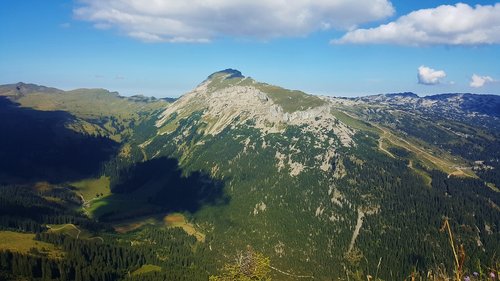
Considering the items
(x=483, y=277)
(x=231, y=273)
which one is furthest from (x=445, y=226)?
(x=231, y=273)

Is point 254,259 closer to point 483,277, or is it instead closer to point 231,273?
point 231,273

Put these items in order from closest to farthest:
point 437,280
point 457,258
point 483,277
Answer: point 457,258, point 437,280, point 483,277

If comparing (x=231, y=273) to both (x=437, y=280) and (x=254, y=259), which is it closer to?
(x=254, y=259)

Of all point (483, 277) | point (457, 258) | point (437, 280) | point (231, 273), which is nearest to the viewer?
point (457, 258)

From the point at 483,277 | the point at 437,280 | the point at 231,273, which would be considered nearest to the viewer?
the point at 437,280

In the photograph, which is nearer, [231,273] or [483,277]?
[483,277]

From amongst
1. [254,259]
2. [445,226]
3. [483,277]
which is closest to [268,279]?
[254,259]

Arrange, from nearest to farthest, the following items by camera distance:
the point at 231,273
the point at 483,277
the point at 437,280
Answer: the point at 437,280, the point at 483,277, the point at 231,273

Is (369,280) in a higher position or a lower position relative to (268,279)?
higher

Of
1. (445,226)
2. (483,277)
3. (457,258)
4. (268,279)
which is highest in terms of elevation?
(445,226)
